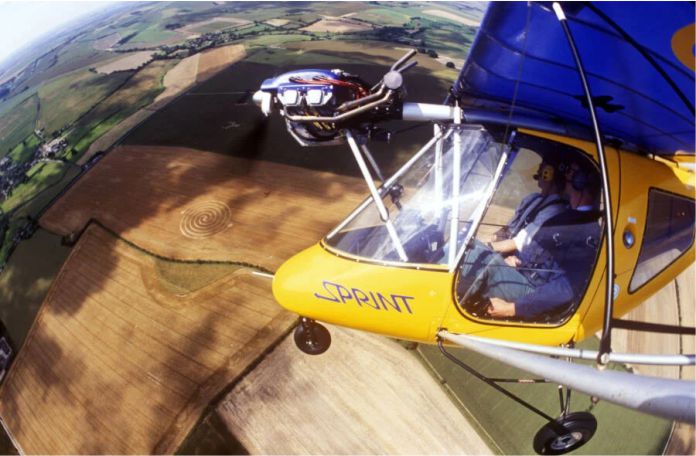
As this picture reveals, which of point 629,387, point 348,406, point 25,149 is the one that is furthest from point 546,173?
point 25,149

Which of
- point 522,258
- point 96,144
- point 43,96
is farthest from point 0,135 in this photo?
point 522,258

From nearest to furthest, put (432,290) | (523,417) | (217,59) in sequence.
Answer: (432,290)
(523,417)
(217,59)

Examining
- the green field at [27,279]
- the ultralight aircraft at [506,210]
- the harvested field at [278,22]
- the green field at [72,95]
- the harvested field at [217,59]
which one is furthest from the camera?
the harvested field at [278,22]

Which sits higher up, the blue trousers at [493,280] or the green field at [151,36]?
the green field at [151,36]

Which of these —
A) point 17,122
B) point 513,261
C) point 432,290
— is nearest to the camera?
point 432,290

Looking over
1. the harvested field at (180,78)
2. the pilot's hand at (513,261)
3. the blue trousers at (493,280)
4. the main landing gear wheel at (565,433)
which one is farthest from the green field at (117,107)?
the main landing gear wheel at (565,433)

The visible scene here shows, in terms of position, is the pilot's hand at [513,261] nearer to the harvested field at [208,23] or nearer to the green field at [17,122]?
the green field at [17,122]

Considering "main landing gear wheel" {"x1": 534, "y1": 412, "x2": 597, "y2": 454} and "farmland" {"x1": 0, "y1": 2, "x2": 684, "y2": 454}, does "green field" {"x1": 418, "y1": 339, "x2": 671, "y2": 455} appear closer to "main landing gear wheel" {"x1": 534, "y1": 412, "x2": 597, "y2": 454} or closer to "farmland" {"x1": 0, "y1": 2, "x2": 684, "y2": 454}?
"farmland" {"x1": 0, "y1": 2, "x2": 684, "y2": 454}

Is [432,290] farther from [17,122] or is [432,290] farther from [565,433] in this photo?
[17,122]
